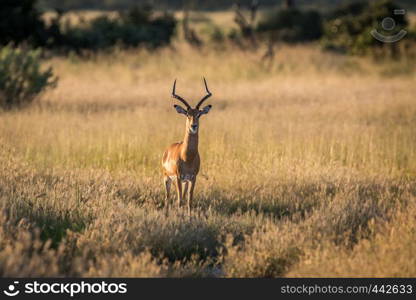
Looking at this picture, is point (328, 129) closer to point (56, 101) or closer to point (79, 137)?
point (79, 137)

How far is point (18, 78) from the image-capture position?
1627 centimetres

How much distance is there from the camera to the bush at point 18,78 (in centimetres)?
1611

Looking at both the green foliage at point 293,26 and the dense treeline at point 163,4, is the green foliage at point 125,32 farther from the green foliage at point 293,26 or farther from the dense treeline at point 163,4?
the dense treeline at point 163,4

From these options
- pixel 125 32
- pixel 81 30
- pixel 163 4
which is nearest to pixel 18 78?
pixel 81 30

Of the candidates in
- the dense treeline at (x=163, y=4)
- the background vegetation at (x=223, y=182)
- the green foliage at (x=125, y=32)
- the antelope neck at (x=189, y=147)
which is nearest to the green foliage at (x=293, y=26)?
the green foliage at (x=125, y=32)

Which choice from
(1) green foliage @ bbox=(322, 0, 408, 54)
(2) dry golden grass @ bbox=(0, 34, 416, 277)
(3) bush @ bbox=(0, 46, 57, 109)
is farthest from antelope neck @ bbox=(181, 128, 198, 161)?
(1) green foliage @ bbox=(322, 0, 408, 54)

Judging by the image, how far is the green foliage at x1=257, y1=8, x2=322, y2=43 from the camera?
3500cm

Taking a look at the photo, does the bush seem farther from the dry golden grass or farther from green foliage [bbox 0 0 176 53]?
green foliage [bbox 0 0 176 53]

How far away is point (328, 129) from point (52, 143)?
14.9 ft

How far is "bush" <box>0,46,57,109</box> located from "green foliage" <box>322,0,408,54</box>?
13748 millimetres

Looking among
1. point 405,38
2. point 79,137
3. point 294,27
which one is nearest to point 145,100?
point 79,137

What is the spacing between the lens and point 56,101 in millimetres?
16719

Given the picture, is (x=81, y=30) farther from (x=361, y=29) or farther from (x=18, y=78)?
(x=18, y=78)

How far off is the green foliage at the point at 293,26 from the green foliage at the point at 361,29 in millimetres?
4006
